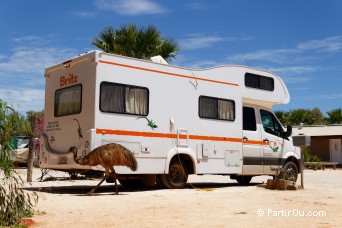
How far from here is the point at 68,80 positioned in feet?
39.3

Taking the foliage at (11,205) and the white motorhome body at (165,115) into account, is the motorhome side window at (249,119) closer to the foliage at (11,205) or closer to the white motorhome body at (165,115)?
the white motorhome body at (165,115)

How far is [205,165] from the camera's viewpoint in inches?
512

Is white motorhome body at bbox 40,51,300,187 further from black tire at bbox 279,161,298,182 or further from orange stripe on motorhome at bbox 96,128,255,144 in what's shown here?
black tire at bbox 279,161,298,182

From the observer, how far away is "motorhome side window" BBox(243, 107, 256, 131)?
14.3m

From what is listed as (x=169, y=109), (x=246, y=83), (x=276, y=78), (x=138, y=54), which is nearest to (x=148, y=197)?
(x=169, y=109)

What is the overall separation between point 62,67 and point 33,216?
5829 mm

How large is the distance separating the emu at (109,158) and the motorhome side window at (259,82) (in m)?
4.96

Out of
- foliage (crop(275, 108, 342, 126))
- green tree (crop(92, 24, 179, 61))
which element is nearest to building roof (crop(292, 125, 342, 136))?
foliage (crop(275, 108, 342, 126))

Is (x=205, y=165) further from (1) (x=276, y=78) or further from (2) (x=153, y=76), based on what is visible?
(1) (x=276, y=78)

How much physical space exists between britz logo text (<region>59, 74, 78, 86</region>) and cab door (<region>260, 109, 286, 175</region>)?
5947 mm

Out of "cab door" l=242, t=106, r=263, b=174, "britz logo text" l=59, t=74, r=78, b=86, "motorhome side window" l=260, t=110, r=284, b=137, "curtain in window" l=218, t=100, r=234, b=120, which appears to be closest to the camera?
"britz logo text" l=59, t=74, r=78, b=86

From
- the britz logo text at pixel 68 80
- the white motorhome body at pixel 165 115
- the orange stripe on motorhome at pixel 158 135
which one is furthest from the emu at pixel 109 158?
the britz logo text at pixel 68 80

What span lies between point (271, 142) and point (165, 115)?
13.5 feet

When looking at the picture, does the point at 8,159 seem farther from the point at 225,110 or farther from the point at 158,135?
the point at 225,110
